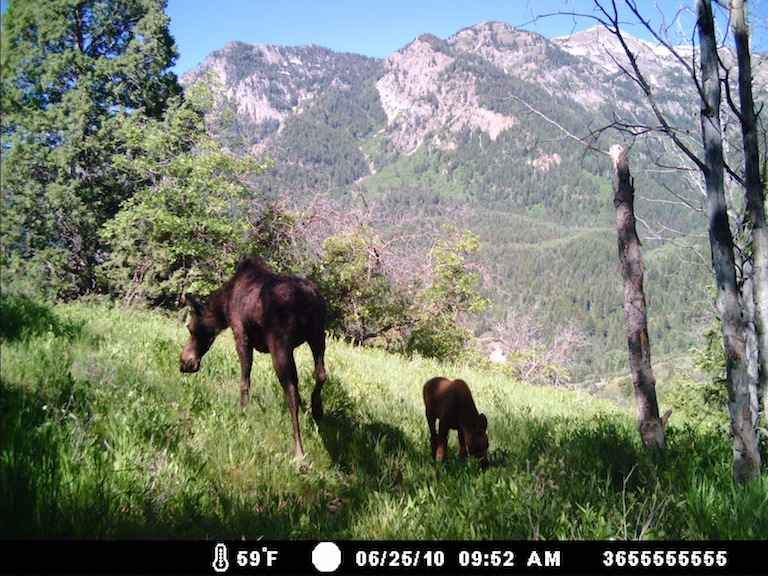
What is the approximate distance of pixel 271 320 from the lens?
13.8ft

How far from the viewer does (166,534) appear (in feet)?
7.74

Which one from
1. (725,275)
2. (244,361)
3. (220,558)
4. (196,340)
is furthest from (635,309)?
(196,340)

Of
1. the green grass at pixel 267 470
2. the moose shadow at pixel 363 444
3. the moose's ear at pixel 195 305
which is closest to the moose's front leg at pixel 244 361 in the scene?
the green grass at pixel 267 470

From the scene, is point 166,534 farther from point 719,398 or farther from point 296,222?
point 719,398

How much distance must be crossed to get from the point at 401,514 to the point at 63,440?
6.15ft

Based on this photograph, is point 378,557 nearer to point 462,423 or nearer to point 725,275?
point 462,423

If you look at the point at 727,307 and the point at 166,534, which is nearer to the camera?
the point at 166,534

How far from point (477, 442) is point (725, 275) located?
7.54 feet

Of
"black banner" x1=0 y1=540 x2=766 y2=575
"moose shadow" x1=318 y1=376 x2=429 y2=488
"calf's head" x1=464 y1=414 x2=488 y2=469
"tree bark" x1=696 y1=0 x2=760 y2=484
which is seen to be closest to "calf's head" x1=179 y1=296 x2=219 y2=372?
"moose shadow" x1=318 y1=376 x2=429 y2=488

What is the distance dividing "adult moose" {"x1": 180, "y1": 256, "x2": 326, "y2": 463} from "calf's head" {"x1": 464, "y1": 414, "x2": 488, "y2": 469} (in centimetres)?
135

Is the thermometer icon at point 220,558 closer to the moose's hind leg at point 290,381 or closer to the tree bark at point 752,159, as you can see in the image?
the moose's hind leg at point 290,381

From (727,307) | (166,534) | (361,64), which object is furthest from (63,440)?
(361,64)

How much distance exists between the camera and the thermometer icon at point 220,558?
5.89 feet

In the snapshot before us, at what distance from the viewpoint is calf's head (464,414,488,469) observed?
407 cm
